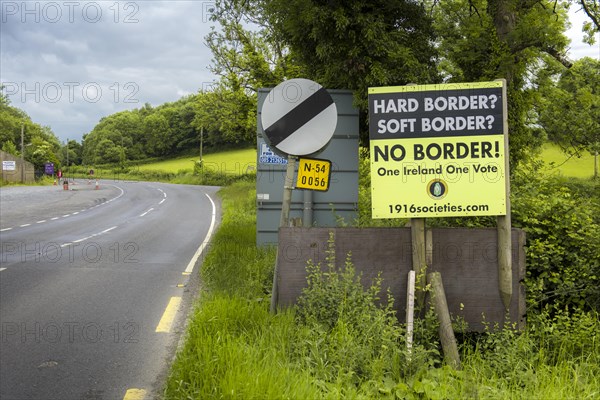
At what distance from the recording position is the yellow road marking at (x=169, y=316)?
594 centimetres

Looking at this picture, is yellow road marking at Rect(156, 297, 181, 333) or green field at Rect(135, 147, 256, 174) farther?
green field at Rect(135, 147, 256, 174)

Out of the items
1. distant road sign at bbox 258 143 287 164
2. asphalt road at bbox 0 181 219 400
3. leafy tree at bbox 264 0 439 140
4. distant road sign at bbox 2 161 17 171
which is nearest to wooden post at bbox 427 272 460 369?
asphalt road at bbox 0 181 219 400

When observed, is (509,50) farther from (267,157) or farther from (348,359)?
(348,359)

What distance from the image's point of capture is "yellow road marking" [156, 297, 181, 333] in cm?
594

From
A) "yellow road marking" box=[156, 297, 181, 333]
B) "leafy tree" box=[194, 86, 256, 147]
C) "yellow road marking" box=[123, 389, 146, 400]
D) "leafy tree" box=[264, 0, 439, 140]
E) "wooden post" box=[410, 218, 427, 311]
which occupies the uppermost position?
"leafy tree" box=[194, 86, 256, 147]

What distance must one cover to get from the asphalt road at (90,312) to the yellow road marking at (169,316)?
0.01 metres

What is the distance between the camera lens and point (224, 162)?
71.7 meters

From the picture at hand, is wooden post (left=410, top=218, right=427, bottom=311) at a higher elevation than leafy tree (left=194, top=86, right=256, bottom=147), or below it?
below

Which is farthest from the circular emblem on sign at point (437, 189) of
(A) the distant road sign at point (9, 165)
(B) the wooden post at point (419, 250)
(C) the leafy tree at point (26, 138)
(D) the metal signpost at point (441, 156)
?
(C) the leafy tree at point (26, 138)

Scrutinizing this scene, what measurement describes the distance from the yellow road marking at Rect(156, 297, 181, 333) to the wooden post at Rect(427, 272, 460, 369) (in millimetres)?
3093

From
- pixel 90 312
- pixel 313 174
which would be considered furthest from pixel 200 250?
pixel 313 174

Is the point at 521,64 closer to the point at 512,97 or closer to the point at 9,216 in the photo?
the point at 512,97

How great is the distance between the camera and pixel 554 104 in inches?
774

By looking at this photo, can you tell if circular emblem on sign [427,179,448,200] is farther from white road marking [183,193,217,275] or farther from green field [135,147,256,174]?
green field [135,147,256,174]
